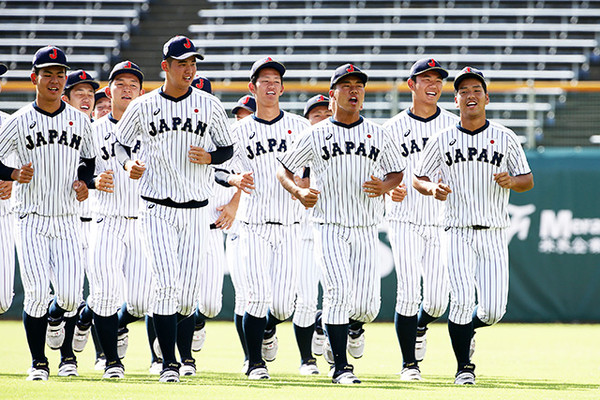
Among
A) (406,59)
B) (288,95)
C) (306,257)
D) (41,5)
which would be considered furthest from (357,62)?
(306,257)

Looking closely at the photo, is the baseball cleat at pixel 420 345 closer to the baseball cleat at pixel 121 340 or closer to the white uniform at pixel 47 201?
the baseball cleat at pixel 121 340

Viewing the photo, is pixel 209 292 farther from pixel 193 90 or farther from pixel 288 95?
pixel 288 95

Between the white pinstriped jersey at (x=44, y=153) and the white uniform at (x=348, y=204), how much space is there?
1.72 metres

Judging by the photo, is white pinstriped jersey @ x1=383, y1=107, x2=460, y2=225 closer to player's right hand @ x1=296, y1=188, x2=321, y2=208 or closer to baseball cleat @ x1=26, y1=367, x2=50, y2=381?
player's right hand @ x1=296, y1=188, x2=321, y2=208

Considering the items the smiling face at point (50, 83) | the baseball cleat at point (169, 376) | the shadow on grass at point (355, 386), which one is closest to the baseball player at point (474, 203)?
the shadow on grass at point (355, 386)

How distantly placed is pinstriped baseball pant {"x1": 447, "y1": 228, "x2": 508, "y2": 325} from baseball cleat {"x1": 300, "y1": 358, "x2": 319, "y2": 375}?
4.91ft

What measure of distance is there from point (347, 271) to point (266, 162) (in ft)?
5.20

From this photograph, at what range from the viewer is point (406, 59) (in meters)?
18.6

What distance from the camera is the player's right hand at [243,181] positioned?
8188 millimetres

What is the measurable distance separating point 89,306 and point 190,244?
151 cm

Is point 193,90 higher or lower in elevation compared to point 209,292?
higher

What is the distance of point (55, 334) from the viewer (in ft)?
27.3

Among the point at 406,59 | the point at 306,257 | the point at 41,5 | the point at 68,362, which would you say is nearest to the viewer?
the point at 68,362

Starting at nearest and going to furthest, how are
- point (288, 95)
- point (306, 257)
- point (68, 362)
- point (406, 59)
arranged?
point (68, 362) → point (306, 257) → point (288, 95) → point (406, 59)
